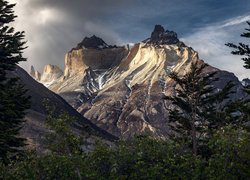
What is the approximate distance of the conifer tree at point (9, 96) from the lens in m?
33.4

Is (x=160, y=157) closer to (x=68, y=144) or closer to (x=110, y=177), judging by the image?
(x=110, y=177)

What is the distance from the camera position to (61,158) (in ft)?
62.8

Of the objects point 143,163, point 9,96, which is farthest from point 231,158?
point 9,96

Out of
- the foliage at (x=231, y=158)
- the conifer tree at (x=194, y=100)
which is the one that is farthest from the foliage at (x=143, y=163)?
the conifer tree at (x=194, y=100)

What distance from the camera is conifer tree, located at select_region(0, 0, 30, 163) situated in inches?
1315

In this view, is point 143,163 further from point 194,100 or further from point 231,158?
point 194,100

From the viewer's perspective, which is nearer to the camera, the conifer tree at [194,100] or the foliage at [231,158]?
the foliage at [231,158]

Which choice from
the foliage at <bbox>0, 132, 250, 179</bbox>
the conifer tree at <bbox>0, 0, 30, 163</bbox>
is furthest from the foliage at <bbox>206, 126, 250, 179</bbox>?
the conifer tree at <bbox>0, 0, 30, 163</bbox>

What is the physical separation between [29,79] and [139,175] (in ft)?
475

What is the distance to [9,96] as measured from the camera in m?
34.1

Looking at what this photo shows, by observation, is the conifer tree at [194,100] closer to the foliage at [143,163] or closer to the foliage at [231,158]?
the foliage at [143,163]

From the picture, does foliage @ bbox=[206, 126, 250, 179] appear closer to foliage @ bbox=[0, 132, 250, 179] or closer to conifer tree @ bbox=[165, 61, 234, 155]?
foliage @ bbox=[0, 132, 250, 179]

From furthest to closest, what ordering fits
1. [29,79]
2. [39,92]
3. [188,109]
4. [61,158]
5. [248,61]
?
[29,79] < [39,92] < [188,109] < [248,61] < [61,158]

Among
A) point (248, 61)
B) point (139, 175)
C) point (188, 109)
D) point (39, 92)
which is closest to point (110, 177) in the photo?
point (139, 175)
